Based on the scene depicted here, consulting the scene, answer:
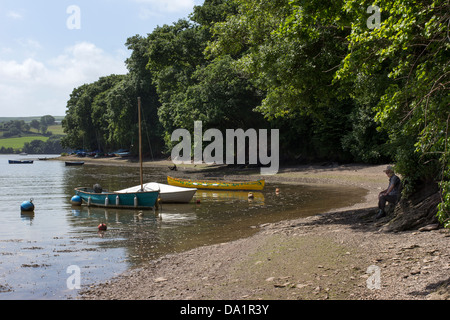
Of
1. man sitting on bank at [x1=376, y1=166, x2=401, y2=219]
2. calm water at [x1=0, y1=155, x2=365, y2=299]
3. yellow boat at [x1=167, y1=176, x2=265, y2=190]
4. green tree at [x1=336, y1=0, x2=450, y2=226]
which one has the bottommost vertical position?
calm water at [x1=0, y1=155, x2=365, y2=299]

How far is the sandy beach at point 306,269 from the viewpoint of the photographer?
8016 millimetres

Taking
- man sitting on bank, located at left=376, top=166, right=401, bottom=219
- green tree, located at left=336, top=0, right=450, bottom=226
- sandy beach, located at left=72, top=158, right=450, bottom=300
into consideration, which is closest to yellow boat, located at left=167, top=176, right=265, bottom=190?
sandy beach, located at left=72, top=158, right=450, bottom=300

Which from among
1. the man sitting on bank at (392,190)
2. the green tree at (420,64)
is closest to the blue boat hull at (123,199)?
the man sitting on bank at (392,190)

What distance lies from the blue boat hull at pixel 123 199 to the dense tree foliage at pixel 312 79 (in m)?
9.67

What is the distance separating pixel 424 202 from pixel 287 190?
22.0 meters

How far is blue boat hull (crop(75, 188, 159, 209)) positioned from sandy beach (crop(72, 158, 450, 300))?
1267 cm

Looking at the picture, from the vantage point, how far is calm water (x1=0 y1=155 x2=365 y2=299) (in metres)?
12.0

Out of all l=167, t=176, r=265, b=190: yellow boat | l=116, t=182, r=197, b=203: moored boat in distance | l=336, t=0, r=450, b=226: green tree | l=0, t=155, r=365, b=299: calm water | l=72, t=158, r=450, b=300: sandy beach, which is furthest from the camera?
l=167, t=176, r=265, b=190: yellow boat

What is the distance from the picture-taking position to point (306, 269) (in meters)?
9.63

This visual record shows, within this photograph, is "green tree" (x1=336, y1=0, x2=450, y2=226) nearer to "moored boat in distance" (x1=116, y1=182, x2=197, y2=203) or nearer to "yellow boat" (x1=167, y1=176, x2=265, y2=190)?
"moored boat in distance" (x1=116, y1=182, x2=197, y2=203)

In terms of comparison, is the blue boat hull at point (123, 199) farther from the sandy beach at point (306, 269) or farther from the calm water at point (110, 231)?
the sandy beach at point (306, 269)

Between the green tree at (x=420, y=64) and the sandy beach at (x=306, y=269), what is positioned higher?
the green tree at (x=420, y=64)

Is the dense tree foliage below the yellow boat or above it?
above
